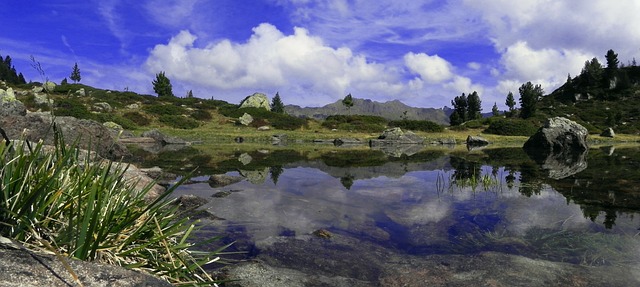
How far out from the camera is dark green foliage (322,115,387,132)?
241 ft

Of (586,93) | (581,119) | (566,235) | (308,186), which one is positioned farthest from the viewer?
(586,93)

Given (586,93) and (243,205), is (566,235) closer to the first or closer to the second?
(243,205)

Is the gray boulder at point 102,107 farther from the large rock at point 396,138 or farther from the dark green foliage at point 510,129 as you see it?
the dark green foliage at point 510,129

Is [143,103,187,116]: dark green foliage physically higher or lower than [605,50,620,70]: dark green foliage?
lower

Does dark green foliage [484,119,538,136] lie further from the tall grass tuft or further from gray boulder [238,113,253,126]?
the tall grass tuft

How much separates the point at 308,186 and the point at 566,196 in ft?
29.1

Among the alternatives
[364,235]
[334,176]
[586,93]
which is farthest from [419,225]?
[586,93]

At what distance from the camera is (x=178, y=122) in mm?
64312

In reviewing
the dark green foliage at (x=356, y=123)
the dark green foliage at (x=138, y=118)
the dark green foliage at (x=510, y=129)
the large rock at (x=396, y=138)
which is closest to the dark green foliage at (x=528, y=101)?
the dark green foliage at (x=510, y=129)

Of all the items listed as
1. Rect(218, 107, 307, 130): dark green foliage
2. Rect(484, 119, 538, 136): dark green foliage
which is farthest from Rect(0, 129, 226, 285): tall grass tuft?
Rect(484, 119, 538, 136): dark green foliage

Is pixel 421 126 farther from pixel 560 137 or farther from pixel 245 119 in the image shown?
pixel 560 137

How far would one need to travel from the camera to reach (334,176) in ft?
60.2

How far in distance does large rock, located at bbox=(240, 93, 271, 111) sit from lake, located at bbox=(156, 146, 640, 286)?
240 feet

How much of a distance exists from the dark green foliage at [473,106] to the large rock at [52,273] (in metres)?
109
